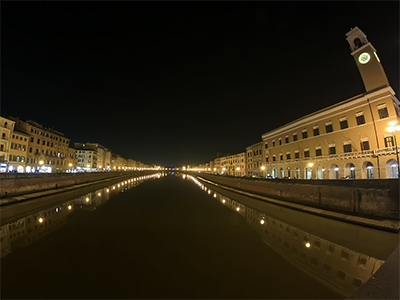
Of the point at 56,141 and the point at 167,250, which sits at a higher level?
the point at 56,141

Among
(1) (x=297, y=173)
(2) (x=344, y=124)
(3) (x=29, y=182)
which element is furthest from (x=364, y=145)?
(3) (x=29, y=182)

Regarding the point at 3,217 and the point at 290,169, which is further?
the point at 290,169

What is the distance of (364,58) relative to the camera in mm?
29562

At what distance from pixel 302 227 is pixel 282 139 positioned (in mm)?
38348

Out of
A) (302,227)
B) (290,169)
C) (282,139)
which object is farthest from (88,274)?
(282,139)

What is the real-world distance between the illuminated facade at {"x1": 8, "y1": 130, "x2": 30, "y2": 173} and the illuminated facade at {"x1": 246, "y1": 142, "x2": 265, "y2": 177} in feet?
207

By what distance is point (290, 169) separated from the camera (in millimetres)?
40906

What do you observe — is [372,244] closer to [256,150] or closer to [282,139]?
[282,139]

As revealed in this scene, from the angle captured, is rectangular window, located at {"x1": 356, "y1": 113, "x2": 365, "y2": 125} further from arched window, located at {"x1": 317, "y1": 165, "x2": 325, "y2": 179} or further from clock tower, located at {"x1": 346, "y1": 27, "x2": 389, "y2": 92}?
arched window, located at {"x1": 317, "y1": 165, "x2": 325, "y2": 179}

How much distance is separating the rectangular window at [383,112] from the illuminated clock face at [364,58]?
31.8ft

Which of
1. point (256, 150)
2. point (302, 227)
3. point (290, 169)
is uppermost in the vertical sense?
point (256, 150)

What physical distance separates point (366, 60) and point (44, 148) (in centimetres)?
7537

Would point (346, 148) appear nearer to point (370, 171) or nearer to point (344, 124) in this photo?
point (344, 124)

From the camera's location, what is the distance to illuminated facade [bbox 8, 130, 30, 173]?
41031 millimetres
